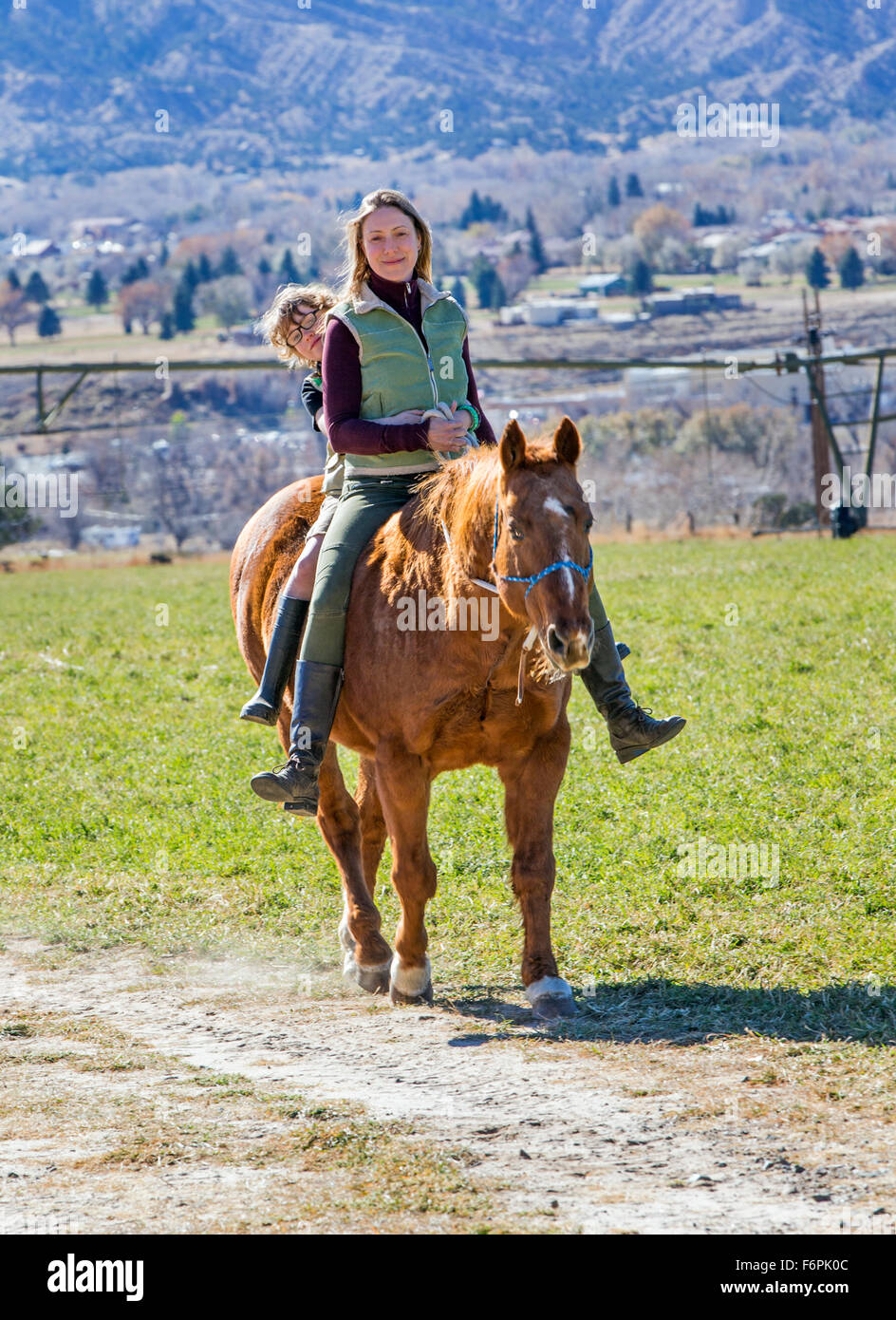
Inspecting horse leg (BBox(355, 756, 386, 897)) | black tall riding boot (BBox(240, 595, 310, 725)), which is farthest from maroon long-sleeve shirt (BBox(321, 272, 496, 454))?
horse leg (BBox(355, 756, 386, 897))

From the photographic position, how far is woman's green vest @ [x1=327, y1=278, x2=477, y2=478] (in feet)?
20.8

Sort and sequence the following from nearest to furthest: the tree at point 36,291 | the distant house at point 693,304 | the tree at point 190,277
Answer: the distant house at point 693,304
the tree at point 190,277
the tree at point 36,291

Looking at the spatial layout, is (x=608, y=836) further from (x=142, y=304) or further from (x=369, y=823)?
(x=142, y=304)

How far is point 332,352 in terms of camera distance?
248 inches

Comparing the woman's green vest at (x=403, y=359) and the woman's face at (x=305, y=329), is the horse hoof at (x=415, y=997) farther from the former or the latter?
the woman's face at (x=305, y=329)

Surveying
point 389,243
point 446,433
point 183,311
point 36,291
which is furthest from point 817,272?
point 446,433

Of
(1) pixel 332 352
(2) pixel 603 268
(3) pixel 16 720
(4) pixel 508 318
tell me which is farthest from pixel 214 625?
(2) pixel 603 268

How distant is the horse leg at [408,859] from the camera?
5922 mm

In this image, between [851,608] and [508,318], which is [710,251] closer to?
[508,318]

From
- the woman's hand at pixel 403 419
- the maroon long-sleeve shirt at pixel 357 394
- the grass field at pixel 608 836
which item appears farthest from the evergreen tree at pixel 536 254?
the woman's hand at pixel 403 419

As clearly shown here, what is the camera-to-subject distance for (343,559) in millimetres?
6293

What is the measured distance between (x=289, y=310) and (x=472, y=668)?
2863 millimetres

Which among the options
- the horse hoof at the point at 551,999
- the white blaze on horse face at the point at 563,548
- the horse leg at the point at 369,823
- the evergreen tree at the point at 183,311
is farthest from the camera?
the evergreen tree at the point at 183,311

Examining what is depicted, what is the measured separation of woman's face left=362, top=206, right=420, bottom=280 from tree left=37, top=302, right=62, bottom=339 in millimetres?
157401
